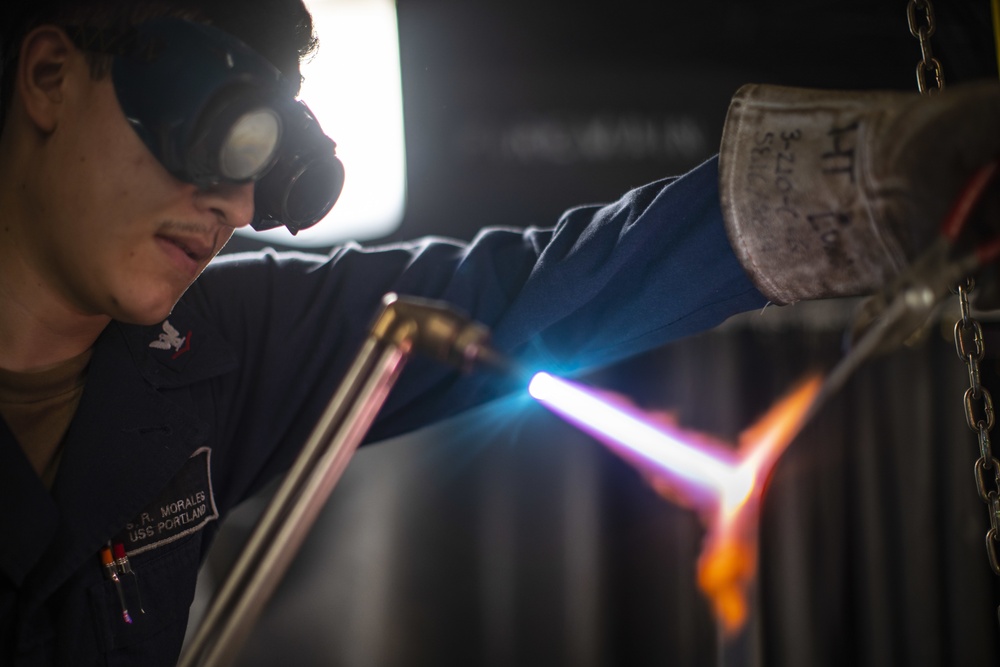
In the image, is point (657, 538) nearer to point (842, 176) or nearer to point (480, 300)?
point (480, 300)

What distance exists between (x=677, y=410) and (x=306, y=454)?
2.36 m

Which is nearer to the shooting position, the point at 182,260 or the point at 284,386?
the point at 182,260

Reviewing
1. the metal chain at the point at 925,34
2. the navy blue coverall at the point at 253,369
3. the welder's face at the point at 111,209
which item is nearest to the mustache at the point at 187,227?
the welder's face at the point at 111,209

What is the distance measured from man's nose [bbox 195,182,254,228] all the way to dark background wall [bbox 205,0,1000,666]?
168 cm

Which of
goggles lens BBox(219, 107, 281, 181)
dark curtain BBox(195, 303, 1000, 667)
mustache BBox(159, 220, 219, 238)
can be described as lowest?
dark curtain BBox(195, 303, 1000, 667)

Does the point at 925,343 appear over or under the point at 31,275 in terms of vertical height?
under

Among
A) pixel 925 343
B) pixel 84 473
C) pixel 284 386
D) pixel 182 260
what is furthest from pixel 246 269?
pixel 925 343

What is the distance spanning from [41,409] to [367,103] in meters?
2.07

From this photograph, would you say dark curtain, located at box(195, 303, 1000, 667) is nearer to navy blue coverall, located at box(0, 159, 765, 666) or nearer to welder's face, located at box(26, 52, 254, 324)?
navy blue coverall, located at box(0, 159, 765, 666)

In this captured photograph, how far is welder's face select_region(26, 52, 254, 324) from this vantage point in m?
0.99

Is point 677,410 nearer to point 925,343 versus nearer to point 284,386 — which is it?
point 925,343

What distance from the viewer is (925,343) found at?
270 cm

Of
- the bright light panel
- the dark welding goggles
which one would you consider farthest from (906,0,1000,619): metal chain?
the bright light panel

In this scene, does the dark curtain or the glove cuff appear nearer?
the glove cuff
